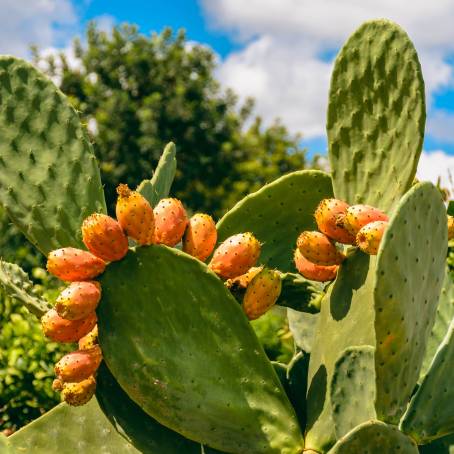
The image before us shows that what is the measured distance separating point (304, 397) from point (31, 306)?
78 centimetres

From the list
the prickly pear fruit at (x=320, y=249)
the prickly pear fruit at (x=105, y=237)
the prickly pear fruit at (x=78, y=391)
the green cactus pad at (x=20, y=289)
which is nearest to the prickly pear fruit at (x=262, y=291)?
the prickly pear fruit at (x=320, y=249)

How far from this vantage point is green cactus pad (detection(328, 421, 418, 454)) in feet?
5.69

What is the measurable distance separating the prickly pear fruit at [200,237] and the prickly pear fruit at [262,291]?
0.14 metres

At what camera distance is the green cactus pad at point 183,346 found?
6.37 feet

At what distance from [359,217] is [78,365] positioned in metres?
0.76

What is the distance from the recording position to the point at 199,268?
75.5 inches

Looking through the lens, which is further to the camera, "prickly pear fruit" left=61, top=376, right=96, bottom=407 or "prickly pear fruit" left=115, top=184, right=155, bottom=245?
"prickly pear fruit" left=61, top=376, right=96, bottom=407

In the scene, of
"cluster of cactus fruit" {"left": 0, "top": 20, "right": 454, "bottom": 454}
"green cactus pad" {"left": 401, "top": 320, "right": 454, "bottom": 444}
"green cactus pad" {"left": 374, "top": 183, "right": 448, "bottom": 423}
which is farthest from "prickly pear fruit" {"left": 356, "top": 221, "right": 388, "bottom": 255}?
"green cactus pad" {"left": 401, "top": 320, "right": 454, "bottom": 444}

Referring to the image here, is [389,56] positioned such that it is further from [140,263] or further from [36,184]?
[36,184]

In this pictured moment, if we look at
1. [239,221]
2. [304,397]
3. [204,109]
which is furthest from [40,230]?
[204,109]

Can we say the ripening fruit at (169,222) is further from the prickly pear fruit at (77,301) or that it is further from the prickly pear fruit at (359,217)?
the prickly pear fruit at (359,217)

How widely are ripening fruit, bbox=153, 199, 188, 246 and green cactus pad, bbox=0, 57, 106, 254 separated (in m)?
0.28

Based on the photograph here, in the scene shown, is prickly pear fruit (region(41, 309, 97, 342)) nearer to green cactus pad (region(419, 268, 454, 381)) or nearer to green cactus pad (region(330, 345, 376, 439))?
green cactus pad (region(330, 345, 376, 439))

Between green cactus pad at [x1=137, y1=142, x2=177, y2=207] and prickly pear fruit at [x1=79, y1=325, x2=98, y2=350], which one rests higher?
green cactus pad at [x1=137, y1=142, x2=177, y2=207]
